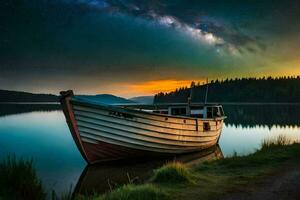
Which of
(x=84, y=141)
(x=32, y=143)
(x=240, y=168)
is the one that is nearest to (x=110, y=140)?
(x=84, y=141)

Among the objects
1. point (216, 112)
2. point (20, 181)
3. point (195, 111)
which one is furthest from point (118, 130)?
point (216, 112)

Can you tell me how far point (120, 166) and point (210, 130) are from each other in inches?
273

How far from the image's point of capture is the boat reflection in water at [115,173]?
488 inches

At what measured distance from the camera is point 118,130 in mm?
15070

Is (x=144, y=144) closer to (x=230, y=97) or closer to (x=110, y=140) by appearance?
(x=110, y=140)

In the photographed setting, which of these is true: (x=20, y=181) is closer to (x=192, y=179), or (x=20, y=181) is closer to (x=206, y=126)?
(x=192, y=179)

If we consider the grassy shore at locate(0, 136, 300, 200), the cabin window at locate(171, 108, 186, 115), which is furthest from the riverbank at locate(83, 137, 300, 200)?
the cabin window at locate(171, 108, 186, 115)

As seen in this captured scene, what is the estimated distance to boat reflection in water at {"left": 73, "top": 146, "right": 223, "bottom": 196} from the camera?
1240 centimetres

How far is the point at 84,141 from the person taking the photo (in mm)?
15078

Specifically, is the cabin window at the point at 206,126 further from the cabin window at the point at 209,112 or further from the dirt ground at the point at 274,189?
the dirt ground at the point at 274,189

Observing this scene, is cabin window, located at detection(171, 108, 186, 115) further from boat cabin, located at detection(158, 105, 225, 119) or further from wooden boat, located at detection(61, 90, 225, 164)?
wooden boat, located at detection(61, 90, 225, 164)

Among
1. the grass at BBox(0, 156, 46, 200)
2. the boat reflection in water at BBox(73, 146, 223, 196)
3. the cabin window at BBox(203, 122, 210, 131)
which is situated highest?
the cabin window at BBox(203, 122, 210, 131)

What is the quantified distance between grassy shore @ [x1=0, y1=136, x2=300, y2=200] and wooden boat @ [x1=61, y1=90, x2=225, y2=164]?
4154 millimetres

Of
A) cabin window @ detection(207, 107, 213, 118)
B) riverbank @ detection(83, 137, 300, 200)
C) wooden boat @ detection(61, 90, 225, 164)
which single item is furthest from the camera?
Answer: cabin window @ detection(207, 107, 213, 118)
